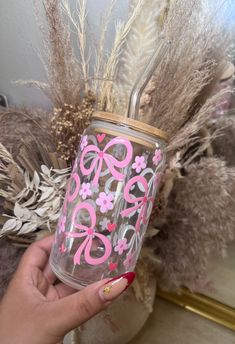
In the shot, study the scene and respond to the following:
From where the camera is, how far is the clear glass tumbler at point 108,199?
402 mm

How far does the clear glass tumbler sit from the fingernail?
0.02 meters

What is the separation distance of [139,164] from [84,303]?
18cm

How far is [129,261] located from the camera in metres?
0.45

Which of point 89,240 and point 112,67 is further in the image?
point 112,67

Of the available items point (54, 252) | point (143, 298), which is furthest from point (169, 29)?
point (143, 298)

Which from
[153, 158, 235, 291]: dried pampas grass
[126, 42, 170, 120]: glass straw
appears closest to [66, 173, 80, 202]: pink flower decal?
[126, 42, 170, 120]: glass straw

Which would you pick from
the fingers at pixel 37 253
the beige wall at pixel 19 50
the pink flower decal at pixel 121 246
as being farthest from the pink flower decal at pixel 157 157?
the beige wall at pixel 19 50

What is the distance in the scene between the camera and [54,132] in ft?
1.85

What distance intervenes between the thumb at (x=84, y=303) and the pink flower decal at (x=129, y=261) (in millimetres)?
13

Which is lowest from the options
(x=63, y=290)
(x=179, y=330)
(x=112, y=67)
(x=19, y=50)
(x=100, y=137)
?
(x=179, y=330)

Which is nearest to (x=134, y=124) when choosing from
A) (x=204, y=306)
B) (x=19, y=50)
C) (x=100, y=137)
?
(x=100, y=137)

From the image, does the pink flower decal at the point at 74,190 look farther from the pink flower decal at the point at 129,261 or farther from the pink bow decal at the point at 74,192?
the pink flower decal at the point at 129,261

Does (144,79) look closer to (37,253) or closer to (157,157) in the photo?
(157,157)

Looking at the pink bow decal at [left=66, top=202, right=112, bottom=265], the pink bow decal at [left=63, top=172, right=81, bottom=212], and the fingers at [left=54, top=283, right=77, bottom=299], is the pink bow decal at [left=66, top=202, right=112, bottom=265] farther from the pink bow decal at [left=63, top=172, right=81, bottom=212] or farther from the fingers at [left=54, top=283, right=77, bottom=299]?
the fingers at [left=54, top=283, right=77, bottom=299]
